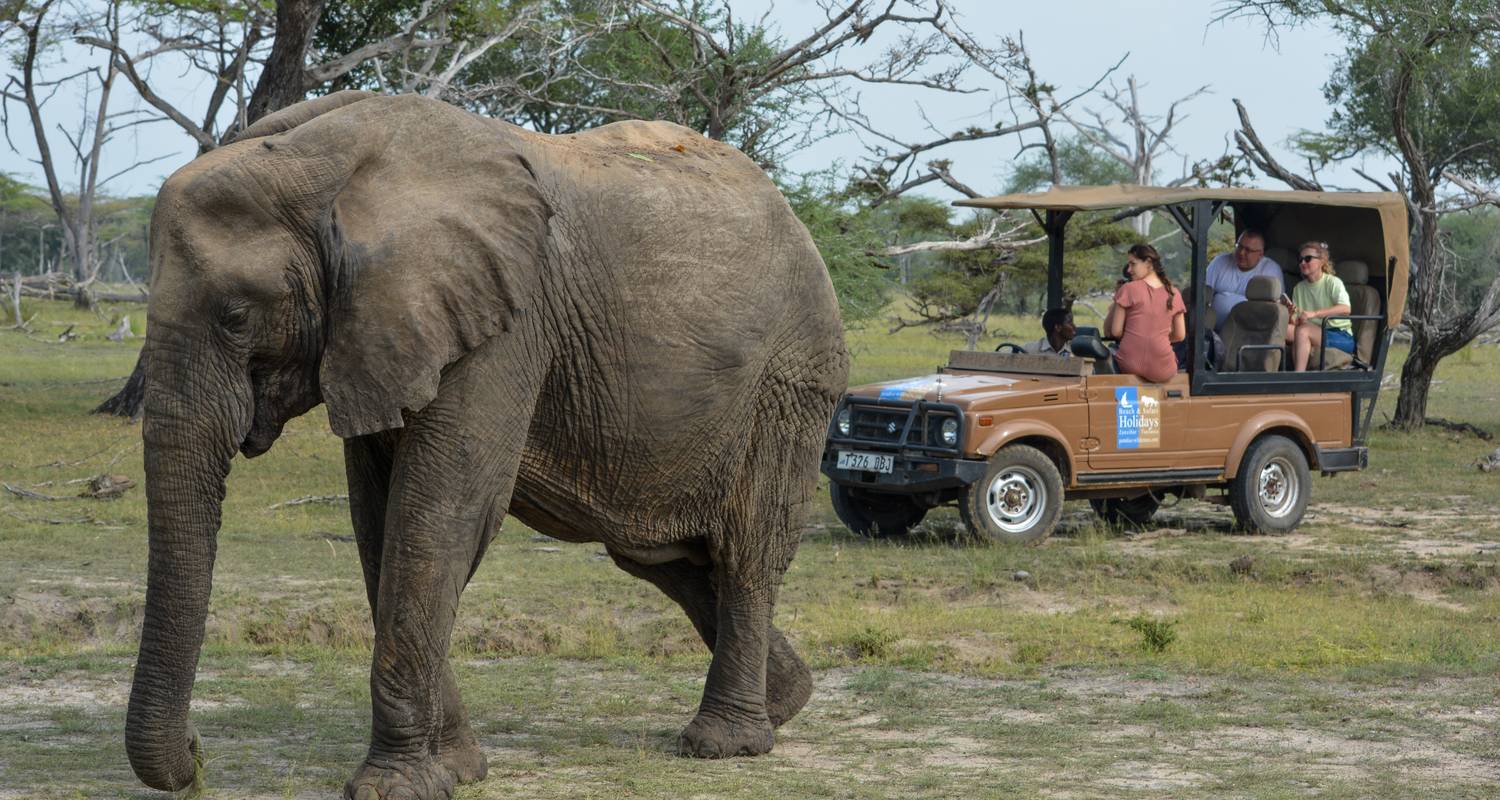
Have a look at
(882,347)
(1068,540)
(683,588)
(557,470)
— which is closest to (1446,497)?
(1068,540)

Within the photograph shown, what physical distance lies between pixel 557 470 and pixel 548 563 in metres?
5.30

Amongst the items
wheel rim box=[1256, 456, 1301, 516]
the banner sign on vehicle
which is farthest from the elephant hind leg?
wheel rim box=[1256, 456, 1301, 516]

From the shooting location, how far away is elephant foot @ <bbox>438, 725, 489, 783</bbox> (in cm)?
582

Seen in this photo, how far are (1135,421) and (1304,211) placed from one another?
3.07m

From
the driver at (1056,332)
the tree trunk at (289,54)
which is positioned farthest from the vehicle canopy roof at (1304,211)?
the tree trunk at (289,54)

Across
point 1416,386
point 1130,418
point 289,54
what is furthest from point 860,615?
point 1416,386

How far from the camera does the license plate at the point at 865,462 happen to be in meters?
12.2

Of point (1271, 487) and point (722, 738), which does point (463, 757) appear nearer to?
point (722, 738)

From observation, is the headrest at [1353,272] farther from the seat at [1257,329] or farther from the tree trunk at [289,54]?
the tree trunk at [289,54]

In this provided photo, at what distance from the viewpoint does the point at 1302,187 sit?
20406 mm

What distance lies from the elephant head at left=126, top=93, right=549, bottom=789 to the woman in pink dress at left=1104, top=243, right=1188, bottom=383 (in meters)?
7.72

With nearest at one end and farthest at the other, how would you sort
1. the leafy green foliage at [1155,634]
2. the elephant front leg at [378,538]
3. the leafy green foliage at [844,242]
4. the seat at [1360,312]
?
the elephant front leg at [378,538] → the leafy green foliage at [1155,634] → the seat at [1360,312] → the leafy green foliage at [844,242]

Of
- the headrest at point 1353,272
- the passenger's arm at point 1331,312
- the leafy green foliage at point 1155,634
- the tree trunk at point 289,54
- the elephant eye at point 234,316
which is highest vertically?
the tree trunk at point 289,54

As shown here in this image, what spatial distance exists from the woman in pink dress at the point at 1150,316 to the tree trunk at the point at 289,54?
9.03 metres
